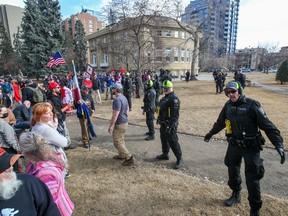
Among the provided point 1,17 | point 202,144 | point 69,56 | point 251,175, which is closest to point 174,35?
point 69,56

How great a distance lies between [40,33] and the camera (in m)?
27.9

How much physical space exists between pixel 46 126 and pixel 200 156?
3.84m

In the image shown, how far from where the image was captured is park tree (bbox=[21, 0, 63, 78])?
27.5 meters

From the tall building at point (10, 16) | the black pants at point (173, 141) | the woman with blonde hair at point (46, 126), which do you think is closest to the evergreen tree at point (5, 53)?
the tall building at point (10, 16)

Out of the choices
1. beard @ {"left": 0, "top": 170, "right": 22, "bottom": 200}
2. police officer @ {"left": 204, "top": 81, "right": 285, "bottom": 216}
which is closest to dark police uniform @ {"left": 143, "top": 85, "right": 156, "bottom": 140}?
police officer @ {"left": 204, "top": 81, "right": 285, "bottom": 216}

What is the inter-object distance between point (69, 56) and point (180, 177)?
3469cm

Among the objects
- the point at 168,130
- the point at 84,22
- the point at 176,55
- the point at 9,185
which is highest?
the point at 84,22

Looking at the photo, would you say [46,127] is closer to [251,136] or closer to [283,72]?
[251,136]

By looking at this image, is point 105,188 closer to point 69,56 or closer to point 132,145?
point 132,145

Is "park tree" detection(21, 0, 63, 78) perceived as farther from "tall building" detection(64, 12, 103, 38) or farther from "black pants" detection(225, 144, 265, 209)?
"tall building" detection(64, 12, 103, 38)

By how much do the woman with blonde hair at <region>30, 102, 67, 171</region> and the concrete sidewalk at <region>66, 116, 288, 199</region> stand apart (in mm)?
2601

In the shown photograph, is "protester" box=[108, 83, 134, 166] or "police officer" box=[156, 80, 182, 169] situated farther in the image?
"protester" box=[108, 83, 134, 166]

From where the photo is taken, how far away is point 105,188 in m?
3.69

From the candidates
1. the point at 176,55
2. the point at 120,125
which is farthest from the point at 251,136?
the point at 176,55
